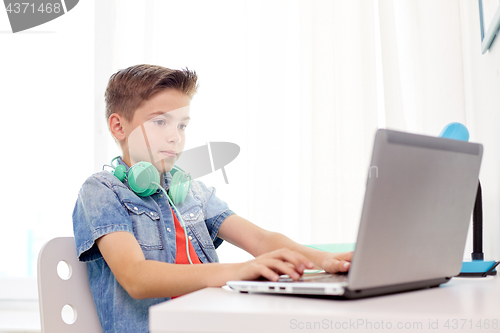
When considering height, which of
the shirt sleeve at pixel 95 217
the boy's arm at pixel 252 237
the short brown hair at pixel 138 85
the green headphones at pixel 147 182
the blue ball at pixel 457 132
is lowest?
the boy's arm at pixel 252 237

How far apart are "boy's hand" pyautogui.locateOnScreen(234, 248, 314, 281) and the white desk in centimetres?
6

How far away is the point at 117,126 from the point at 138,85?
4.6 inches

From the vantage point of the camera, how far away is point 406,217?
1.51ft

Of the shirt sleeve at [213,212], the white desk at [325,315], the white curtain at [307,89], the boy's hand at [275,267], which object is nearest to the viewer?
the white desk at [325,315]

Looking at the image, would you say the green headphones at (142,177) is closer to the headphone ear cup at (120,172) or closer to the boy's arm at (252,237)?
the headphone ear cup at (120,172)

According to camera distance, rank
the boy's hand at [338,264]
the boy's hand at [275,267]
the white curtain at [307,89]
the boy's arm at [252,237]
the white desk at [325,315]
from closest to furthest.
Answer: the white desk at [325,315], the boy's hand at [275,267], the boy's hand at [338,264], the boy's arm at [252,237], the white curtain at [307,89]

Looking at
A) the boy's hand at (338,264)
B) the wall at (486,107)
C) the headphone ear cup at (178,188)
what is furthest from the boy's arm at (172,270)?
the wall at (486,107)

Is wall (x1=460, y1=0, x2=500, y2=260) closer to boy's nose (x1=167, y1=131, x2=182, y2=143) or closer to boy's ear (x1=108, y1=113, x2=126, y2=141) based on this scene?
boy's nose (x1=167, y1=131, x2=182, y2=143)

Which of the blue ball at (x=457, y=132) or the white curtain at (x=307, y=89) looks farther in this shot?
the white curtain at (x=307, y=89)

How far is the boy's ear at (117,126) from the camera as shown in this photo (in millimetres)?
1106

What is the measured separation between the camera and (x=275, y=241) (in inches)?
40.9

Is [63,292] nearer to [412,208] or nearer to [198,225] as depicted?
[198,225]

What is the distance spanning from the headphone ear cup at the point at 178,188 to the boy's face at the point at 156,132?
4cm

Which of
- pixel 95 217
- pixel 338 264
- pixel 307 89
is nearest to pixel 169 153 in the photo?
pixel 95 217
